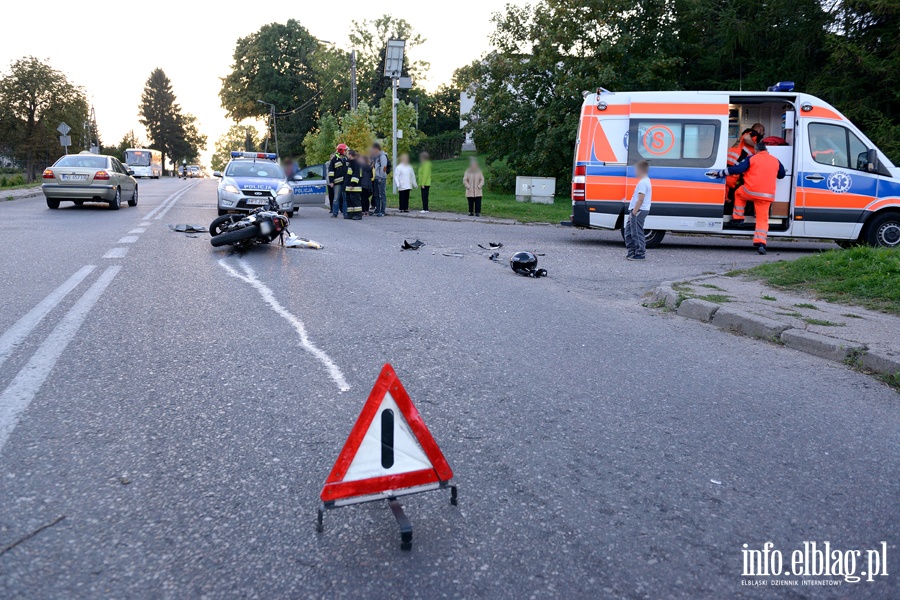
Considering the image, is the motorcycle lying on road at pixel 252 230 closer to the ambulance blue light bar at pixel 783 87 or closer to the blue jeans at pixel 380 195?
the blue jeans at pixel 380 195

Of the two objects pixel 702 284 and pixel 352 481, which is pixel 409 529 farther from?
pixel 702 284

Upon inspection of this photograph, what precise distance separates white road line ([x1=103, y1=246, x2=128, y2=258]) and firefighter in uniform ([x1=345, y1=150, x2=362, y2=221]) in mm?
9040

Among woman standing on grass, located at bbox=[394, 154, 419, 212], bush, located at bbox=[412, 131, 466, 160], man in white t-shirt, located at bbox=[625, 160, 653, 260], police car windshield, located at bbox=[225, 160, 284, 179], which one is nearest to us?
man in white t-shirt, located at bbox=[625, 160, 653, 260]

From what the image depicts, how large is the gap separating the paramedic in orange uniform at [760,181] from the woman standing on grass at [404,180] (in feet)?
Result: 34.4

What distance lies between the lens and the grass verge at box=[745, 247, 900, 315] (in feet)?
28.1

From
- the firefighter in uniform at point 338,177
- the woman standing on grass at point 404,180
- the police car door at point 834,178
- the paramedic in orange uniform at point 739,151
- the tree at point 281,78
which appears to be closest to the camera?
the police car door at point 834,178

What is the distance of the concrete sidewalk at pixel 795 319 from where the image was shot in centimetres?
628

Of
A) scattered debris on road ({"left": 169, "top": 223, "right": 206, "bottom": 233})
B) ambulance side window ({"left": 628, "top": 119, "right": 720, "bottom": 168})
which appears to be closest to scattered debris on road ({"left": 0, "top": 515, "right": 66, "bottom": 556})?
scattered debris on road ({"left": 169, "top": 223, "right": 206, "bottom": 233})

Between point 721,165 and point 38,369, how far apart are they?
1227 cm

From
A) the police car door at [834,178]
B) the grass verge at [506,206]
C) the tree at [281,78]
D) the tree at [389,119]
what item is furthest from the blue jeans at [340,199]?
the tree at [281,78]

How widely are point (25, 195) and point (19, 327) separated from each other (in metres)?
26.3

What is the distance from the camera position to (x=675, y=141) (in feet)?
47.0

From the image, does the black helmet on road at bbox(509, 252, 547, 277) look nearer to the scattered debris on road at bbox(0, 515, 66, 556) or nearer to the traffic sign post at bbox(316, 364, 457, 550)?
the traffic sign post at bbox(316, 364, 457, 550)

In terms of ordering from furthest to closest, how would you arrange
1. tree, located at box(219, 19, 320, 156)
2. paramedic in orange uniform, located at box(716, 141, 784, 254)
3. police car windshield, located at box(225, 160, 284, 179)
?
tree, located at box(219, 19, 320, 156)
police car windshield, located at box(225, 160, 284, 179)
paramedic in orange uniform, located at box(716, 141, 784, 254)
